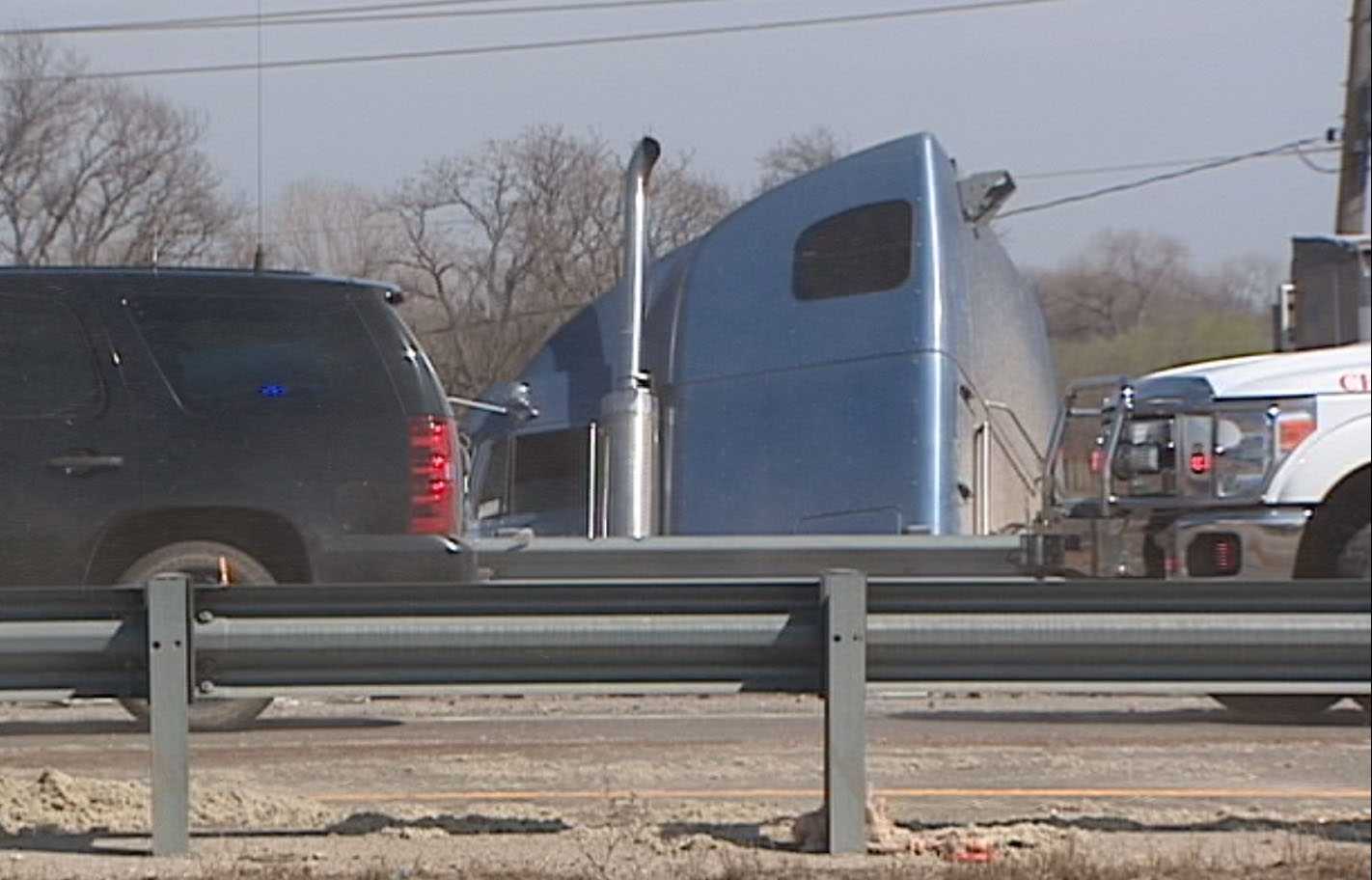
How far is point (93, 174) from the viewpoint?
7.56 m

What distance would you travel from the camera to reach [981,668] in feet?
21.8

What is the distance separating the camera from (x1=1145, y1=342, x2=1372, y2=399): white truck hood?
22.7ft

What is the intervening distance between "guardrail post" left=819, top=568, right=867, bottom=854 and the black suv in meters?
1.58

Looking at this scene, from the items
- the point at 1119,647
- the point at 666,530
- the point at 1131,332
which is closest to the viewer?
the point at 1119,647

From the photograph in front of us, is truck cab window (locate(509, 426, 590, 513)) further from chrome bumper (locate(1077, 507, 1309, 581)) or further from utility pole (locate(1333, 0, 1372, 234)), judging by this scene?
utility pole (locate(1333, 0, 1372, 234))

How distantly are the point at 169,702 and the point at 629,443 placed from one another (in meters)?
2.06

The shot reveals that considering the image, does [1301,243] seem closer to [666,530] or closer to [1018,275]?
[1018,275]

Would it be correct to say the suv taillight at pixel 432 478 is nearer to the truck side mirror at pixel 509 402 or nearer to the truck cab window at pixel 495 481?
the truck side mirror at pixel 509 402

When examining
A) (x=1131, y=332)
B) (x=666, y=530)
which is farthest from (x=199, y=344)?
(x=1131, y=332)

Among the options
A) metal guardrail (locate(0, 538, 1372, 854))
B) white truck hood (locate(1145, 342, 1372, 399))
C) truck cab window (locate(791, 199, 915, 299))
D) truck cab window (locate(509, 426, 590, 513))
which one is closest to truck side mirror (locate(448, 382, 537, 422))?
truck cab window (locate(509, 426, 590, 513))

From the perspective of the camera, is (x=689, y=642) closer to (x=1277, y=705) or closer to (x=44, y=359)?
(x=1277, y=705)

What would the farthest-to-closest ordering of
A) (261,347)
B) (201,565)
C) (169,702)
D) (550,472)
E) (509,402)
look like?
(550,472) < (509,402) < (261,347) < (201,565) < (169,702)

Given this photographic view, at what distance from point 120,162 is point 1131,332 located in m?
3.54

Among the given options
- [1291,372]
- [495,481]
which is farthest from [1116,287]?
[495,481]
